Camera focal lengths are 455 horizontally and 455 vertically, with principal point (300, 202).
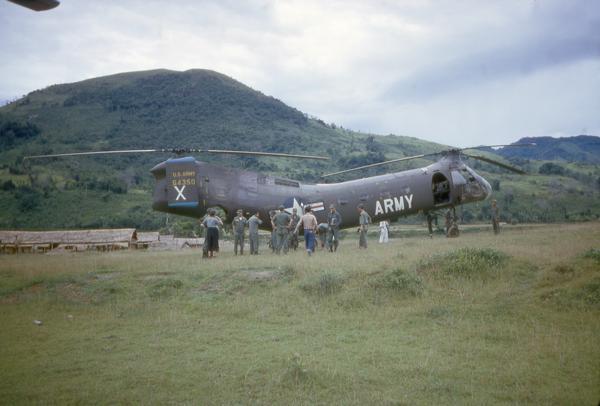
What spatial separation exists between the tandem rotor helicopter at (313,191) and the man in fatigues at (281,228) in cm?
206

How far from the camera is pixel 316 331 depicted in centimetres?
958

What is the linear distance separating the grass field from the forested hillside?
3339 cm

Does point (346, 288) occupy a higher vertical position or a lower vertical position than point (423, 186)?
lower

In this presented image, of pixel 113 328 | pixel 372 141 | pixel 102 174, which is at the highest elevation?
pixel 372 141

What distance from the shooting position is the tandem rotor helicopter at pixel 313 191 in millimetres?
20188

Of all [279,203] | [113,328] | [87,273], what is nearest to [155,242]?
[279,203]

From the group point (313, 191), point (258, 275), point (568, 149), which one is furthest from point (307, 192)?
point (568, 149)

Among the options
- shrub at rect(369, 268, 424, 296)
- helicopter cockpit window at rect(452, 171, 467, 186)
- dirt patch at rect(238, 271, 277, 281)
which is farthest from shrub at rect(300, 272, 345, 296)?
helicopter cockpit window at rect(452, 171, 467, 186)

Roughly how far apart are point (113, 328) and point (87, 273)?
5.74 meters

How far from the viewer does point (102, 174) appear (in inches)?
3573

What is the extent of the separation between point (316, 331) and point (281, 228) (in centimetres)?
966

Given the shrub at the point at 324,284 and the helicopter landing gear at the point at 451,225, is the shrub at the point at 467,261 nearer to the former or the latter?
the shrub at the point at 324,284

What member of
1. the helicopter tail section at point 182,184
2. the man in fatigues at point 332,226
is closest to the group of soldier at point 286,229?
the man in fatigues at point 332,226

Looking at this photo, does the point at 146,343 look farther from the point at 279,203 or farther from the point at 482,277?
the point at 279,203
